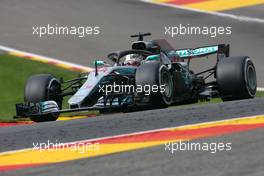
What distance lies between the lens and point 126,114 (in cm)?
881

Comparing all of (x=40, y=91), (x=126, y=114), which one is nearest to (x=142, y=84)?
(x=126, y=114)

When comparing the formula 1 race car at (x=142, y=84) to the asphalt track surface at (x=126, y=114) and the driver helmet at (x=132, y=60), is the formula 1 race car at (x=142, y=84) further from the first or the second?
the asphalt track surface at (x=126, y=114)

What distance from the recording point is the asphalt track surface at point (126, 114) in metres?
5.01

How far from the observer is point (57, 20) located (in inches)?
782

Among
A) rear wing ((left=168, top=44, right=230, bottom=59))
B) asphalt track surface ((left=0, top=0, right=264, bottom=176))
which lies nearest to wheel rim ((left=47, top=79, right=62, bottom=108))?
asphalt track surface ((left=0, top=0, right=264, bottom=176))

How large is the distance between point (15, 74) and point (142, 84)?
6.66 metres

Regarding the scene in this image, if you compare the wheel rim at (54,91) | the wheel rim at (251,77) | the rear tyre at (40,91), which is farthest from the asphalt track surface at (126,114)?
the wheel rim at (54,91)

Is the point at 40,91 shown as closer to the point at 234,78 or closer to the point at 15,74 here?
the point at 234,78

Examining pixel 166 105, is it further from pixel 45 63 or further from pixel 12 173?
pixel 45 63

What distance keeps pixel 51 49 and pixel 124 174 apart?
533 inches

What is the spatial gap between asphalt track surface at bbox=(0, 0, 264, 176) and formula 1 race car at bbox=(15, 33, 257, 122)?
613mm

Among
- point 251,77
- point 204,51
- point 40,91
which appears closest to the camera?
point 40,91

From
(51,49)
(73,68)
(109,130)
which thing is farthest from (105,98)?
(51,49)

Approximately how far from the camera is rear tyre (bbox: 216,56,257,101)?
421 inches
